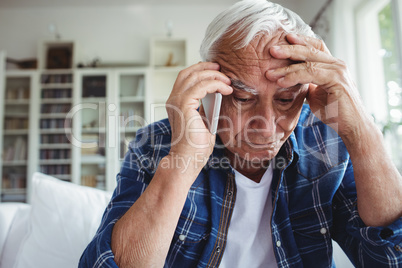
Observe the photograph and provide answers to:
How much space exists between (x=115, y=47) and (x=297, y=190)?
441 cm

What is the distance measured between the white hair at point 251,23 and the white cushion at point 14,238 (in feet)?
3.13

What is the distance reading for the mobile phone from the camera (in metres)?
0.79

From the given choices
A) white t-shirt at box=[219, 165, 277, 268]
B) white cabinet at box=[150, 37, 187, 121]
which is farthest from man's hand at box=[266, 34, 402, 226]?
white cabinet at box=[150, 37, 187, 121]

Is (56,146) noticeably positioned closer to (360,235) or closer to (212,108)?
(212,108)

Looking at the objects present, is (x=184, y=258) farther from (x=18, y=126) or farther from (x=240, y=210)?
(x=18, y=126)

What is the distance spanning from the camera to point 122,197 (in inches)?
32.8

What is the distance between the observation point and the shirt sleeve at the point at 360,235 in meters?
0.71

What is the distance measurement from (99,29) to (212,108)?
4529 mm

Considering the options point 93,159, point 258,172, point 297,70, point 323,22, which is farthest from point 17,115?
point 297,70

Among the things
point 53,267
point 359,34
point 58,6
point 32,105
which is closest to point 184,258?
point 53,267

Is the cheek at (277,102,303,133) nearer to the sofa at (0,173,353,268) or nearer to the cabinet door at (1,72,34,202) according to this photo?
the sofa at (0,173,353,268)

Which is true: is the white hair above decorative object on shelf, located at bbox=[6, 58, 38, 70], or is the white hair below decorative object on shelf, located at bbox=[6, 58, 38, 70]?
below

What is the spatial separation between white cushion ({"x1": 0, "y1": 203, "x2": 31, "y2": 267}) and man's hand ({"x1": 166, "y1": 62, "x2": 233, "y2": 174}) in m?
0.77

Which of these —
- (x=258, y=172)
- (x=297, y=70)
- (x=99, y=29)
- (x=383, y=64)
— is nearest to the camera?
(x=297, y=70)
